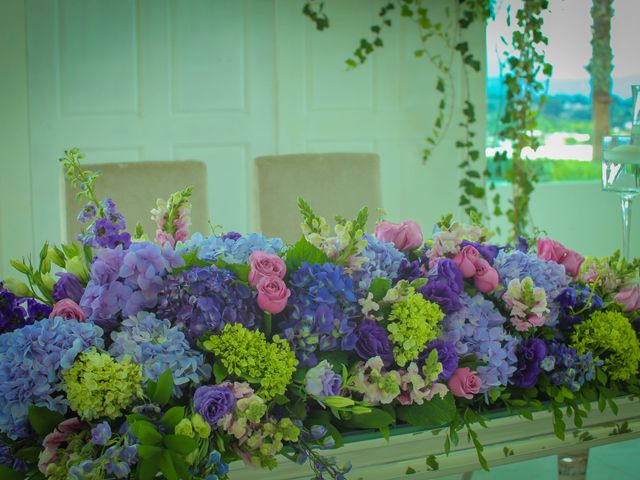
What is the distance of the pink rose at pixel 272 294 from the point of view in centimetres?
88

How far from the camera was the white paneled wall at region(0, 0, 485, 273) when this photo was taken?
366cm

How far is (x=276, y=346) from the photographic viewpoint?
2.83 feet

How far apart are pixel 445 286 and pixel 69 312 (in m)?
0.43

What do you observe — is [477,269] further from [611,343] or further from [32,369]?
[32,369]

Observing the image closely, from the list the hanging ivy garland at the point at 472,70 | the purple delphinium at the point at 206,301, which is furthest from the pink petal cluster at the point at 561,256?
the hanging ivy garland at the point at 472,70

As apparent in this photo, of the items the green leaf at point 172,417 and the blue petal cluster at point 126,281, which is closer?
the green leaf at point 172,417

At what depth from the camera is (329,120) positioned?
3980 mm

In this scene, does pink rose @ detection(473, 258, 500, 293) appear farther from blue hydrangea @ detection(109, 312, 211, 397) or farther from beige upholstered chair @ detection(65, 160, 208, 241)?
beige upholstered chair @ detection(65, 160, 208, 241)

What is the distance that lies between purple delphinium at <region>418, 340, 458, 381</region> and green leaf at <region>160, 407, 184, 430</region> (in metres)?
0.29

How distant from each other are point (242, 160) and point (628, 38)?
2.25 meters

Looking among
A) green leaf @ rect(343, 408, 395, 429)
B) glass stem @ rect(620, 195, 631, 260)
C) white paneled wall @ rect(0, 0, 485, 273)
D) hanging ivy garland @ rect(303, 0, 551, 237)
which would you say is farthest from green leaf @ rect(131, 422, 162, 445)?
hanging ivy garland @ rect(303, 0, 551, 237)

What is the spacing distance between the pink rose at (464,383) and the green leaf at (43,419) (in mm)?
426

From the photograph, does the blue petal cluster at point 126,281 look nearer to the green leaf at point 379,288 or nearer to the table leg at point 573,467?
the green leaf at point 379,288

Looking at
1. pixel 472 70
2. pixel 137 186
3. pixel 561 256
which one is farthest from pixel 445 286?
pixel 472 70
